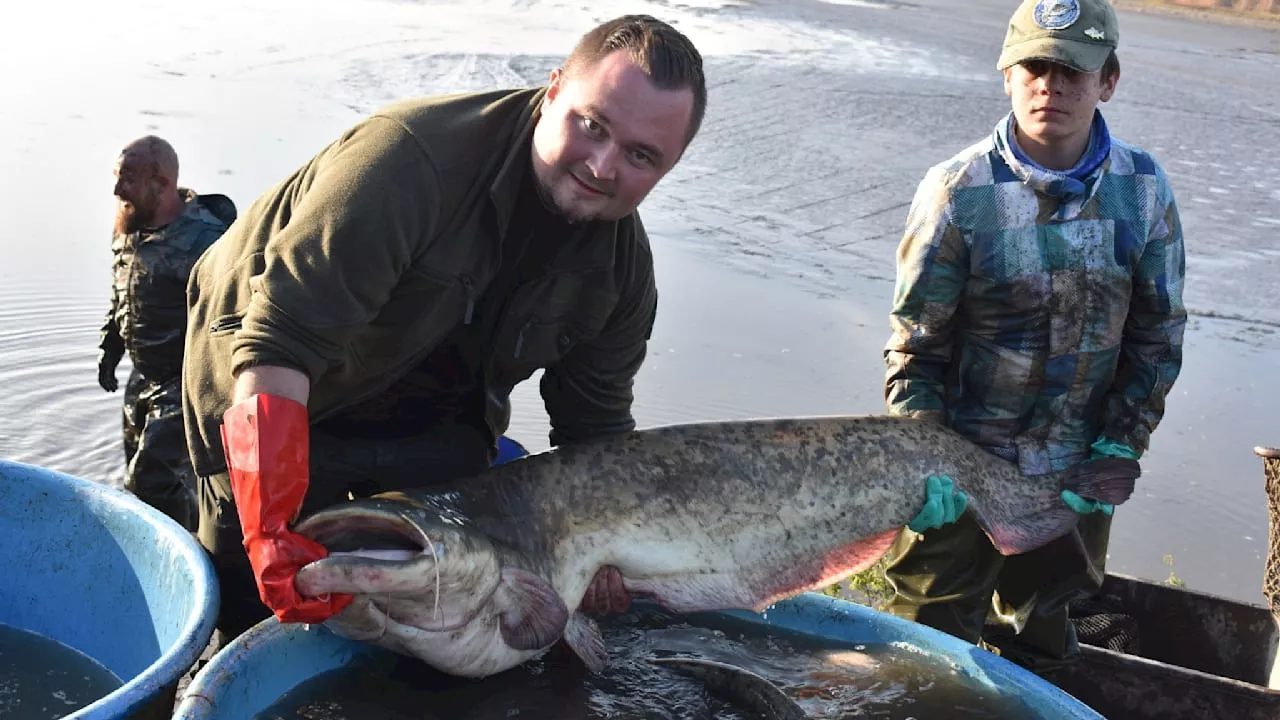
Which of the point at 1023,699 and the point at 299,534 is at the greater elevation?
the point at 299,534

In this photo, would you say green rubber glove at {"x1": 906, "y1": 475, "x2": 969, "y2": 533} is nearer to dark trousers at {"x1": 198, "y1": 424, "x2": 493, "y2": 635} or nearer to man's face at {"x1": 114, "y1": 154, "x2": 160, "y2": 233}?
dark trousers at {"x1": 198, "y1": 424, "x2": 493, "y2": 635}

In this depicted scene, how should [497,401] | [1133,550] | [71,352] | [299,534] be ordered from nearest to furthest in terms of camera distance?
[299,534] < [497,401] < [1133,550] < [71,352]

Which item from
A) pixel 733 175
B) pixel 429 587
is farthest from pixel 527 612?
pixel 733 175

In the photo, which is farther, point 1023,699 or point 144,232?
point 144,232

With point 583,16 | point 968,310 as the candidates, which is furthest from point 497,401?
point 583,16

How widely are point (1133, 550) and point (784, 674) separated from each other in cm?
300

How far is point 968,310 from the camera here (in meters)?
4.27

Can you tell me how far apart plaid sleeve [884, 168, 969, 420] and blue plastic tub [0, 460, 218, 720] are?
6.76 ft

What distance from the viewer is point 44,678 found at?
3.69 m

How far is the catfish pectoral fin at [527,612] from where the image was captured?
330 cm

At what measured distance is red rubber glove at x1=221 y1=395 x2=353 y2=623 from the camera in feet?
9.07

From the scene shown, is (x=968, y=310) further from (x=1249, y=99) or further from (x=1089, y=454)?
(x=1249, y=99)

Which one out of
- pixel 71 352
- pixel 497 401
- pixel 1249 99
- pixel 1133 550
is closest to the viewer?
pixel 497 401

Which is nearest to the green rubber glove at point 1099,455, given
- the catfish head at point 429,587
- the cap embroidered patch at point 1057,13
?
the cap embroidered patch at point 1057,13
